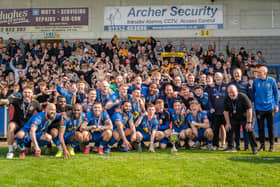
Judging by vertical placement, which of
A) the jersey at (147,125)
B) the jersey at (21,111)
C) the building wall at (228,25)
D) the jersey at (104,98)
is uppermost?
the building wall at (228,25)

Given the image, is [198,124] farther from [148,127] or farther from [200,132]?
[148,127]

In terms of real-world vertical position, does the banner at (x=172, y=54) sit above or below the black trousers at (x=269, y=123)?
above

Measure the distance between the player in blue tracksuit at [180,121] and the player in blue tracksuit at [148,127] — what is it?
0.45m

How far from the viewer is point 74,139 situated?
5426 mm

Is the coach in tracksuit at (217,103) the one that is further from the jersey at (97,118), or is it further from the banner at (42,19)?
→ the banner at (42,19)

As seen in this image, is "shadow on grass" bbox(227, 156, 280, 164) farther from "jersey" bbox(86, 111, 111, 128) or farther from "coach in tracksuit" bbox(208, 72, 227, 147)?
"jersey" bbox(86, 111, 111, 128)

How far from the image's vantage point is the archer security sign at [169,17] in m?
12.8

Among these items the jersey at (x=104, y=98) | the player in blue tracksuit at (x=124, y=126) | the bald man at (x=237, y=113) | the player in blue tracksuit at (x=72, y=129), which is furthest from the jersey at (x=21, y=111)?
the bald man at (x=237, y=113)

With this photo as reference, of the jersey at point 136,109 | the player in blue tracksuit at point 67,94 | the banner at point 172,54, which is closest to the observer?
the jersey at point 136,109

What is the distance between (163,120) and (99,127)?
161 centimetres

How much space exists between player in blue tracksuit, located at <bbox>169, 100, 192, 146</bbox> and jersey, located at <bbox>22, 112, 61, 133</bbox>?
8.78ft

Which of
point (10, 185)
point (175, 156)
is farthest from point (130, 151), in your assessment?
point (10, 185)

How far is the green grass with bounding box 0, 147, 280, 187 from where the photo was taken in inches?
138

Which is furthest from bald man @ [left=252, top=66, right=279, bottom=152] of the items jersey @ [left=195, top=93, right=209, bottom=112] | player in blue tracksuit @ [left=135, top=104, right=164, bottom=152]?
player in blue tracksuit @ [left=135, top=104, right=164, bottom=152]
